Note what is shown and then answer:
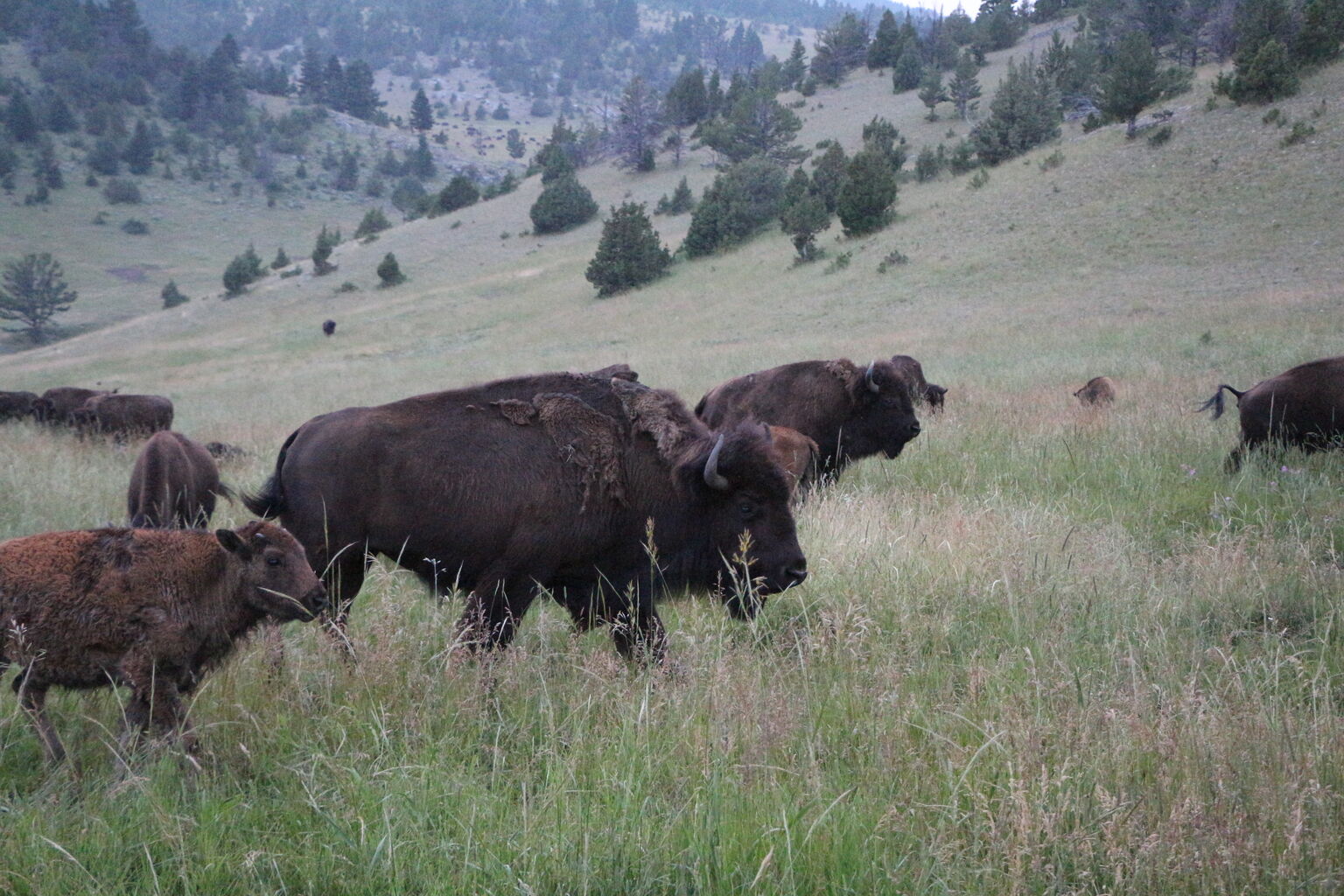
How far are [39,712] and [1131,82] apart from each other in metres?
55.6

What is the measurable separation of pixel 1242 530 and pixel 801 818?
18.1 ft

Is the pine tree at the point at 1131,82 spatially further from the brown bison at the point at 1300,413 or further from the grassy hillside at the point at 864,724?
the brown bison at the point at 1300,413

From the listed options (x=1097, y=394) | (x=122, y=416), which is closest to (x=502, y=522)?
(x=1097, y=394)

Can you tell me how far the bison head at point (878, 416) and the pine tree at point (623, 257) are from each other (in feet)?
147

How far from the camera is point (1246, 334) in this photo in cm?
2217

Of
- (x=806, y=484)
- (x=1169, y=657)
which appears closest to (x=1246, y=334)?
(x=806, y=484)

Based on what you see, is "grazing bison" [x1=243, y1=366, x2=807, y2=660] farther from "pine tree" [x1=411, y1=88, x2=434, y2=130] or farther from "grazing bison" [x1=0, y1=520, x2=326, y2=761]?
"pine tree" [x1=411, y1=88, x2=434, y2=130]

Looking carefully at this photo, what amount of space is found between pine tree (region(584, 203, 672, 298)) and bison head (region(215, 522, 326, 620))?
167ft

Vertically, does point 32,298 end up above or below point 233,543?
above

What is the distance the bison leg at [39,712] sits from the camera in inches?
153

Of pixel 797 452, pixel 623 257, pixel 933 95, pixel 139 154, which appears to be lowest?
pixel 797 452

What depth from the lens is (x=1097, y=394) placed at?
1496cm

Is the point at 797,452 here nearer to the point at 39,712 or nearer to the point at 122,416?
the point at 39,712

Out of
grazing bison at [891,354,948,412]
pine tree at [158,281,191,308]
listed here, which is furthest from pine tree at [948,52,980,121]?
pine tree at [158,281,191,308]
